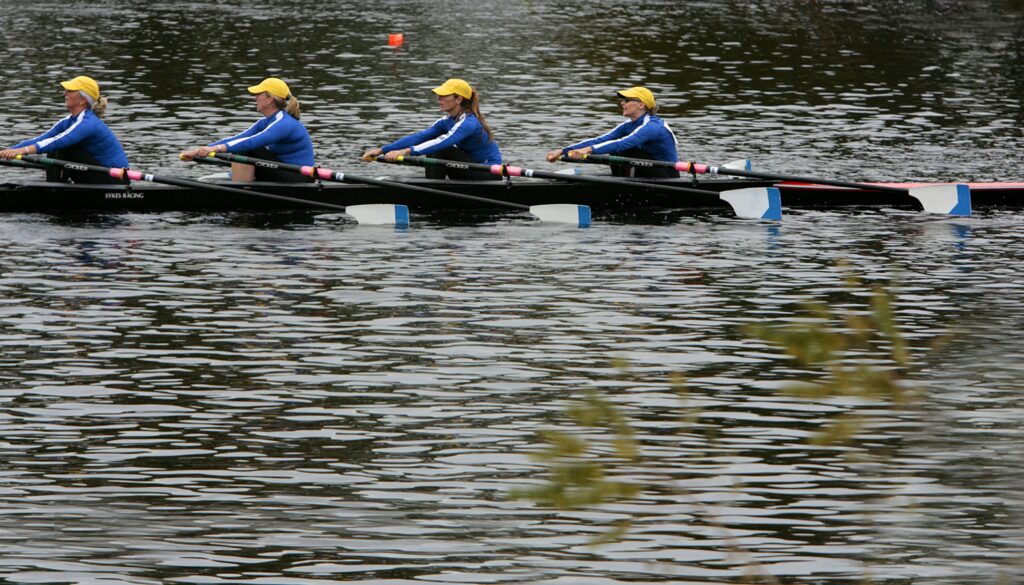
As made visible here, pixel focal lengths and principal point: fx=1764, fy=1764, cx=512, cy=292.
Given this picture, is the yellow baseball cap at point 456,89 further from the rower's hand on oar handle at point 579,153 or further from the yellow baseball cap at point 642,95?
the yellow baseball cap at point 642,95

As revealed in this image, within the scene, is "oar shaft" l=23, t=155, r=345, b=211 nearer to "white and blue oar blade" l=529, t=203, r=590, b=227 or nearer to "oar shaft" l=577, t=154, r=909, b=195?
"white and blue oar blade" l=529, t=203, r=590, b=227

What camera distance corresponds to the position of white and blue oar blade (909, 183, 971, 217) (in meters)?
22.5

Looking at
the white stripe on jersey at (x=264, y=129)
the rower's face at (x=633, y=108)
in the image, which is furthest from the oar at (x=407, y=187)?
the rower's face at (x=633, y=108)

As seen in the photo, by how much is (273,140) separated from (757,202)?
6.12 m

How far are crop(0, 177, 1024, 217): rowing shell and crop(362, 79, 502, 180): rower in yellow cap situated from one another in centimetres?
40

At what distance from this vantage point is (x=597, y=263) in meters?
19.6

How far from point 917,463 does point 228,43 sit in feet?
108

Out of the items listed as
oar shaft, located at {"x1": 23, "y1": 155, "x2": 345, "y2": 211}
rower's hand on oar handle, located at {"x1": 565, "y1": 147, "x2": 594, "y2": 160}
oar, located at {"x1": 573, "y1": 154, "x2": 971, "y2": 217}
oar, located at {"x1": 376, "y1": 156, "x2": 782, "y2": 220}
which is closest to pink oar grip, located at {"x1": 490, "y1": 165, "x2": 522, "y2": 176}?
oar, located at {"x1": 376, "y1": 156, "x2": 782, "y2": 220}

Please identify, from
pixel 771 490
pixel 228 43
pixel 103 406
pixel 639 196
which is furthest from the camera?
pixel 228 43

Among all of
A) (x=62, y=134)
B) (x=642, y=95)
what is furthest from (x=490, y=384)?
(x=62, y=134)

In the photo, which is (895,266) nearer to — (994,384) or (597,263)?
(597,263)

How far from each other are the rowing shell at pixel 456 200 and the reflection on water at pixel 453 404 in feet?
2.22

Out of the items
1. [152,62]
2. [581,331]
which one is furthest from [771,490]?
[152,62]

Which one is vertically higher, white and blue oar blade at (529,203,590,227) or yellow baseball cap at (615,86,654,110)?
yellow baseball cap at (615,86,654,110)
